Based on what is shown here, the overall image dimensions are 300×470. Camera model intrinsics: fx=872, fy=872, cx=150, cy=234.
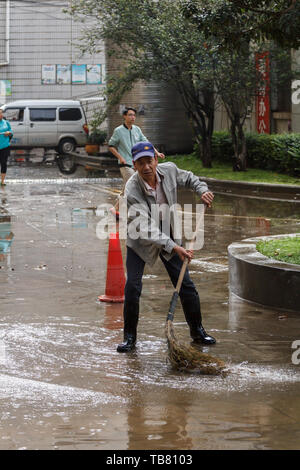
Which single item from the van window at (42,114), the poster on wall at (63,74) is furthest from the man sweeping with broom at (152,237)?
the poster on wall at (63,74)

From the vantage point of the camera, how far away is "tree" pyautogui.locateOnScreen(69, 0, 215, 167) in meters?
20.5

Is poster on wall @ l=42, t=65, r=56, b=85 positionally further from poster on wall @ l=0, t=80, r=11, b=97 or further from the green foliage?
the green foliage

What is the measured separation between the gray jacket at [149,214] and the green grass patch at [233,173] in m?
11.7

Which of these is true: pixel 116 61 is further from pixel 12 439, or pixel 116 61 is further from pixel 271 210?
pixel 12 439

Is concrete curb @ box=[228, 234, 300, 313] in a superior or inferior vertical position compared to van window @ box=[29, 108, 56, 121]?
inferior

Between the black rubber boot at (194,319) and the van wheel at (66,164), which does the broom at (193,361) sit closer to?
the black rubber boot at (194,319)

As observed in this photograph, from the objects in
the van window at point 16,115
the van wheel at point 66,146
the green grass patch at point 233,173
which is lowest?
the green grass patch at point 233,173

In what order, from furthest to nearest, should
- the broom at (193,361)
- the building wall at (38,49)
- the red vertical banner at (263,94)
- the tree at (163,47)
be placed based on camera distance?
the building wall at (38,49), the red vertical banner at (263,94), the tree at (163,47), the broom at (193,361)

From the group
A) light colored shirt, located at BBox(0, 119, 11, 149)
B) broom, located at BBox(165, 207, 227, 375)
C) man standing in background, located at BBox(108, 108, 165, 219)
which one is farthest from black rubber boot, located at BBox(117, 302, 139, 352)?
light colored shirt, located at BBox(0, 119, 11, 149)

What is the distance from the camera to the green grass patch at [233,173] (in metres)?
18.9

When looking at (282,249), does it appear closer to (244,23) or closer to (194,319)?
(194,319)

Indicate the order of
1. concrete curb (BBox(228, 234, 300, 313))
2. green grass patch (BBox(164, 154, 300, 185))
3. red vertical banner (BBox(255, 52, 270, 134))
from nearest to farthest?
concrete curb (BBox(228, 234, 300, 313)) < green grass patch (BBox(164, 154, 300, 185)) < red vertical banner (BBox(255, 52, 270, 134))

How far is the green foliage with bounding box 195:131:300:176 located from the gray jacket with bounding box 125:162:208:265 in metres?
12.2

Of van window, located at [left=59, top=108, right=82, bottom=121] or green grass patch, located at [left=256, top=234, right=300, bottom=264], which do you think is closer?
green grass patch, located at [left=256, top=234, right=300, bottom=264]
